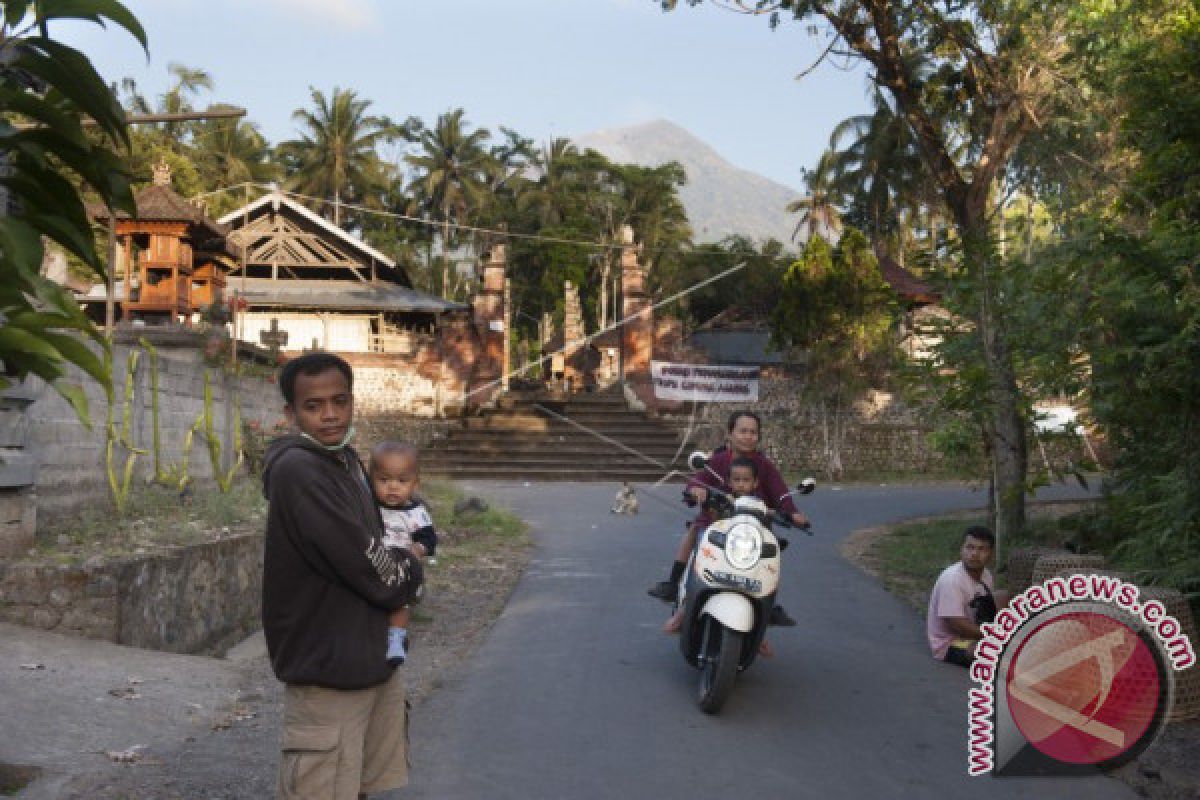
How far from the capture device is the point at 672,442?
2881cm

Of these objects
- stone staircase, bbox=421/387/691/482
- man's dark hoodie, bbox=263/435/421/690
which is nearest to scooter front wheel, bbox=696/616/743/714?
man's dark hoodie, bbox=263/435/421/690

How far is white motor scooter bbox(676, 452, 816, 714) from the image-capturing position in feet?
19.6

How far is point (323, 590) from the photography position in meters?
3.21

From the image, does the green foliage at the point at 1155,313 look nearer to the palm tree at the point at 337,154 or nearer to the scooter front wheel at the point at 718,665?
the scooter front wheel at the point at 718,665

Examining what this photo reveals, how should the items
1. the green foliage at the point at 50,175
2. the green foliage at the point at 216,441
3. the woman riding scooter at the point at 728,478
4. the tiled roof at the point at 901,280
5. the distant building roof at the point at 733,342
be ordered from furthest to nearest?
the distant building roof at the point at 733,342 → the tiled roof at the point at 901,280 → the green foliage at the point at 216,441 → the woman riding scooter at the point at 728,478 → the green foliage at the point at 50,175

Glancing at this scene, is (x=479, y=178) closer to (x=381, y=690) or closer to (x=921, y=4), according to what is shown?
(x=921, y=4)

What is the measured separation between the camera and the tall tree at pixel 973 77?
1253 cm

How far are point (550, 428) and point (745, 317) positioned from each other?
21.2 meters

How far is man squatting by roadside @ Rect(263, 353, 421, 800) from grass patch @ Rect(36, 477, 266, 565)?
183 inches

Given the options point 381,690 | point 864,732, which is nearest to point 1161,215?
point 864,732

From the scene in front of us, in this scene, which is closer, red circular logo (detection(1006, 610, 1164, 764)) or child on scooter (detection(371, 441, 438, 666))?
red circular logo (detection(1006, 610, 1164, 764))

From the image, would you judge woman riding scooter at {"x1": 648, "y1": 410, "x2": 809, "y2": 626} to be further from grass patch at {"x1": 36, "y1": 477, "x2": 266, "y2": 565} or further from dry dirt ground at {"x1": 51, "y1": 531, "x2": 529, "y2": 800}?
grass patch at {"x1": 36, "y1": 477, "x2": 266, "y2": 565}

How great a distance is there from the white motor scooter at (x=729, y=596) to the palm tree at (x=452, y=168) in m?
53.3

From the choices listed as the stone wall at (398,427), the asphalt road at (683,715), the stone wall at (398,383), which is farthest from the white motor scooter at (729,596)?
the stone wall at (398,383)
